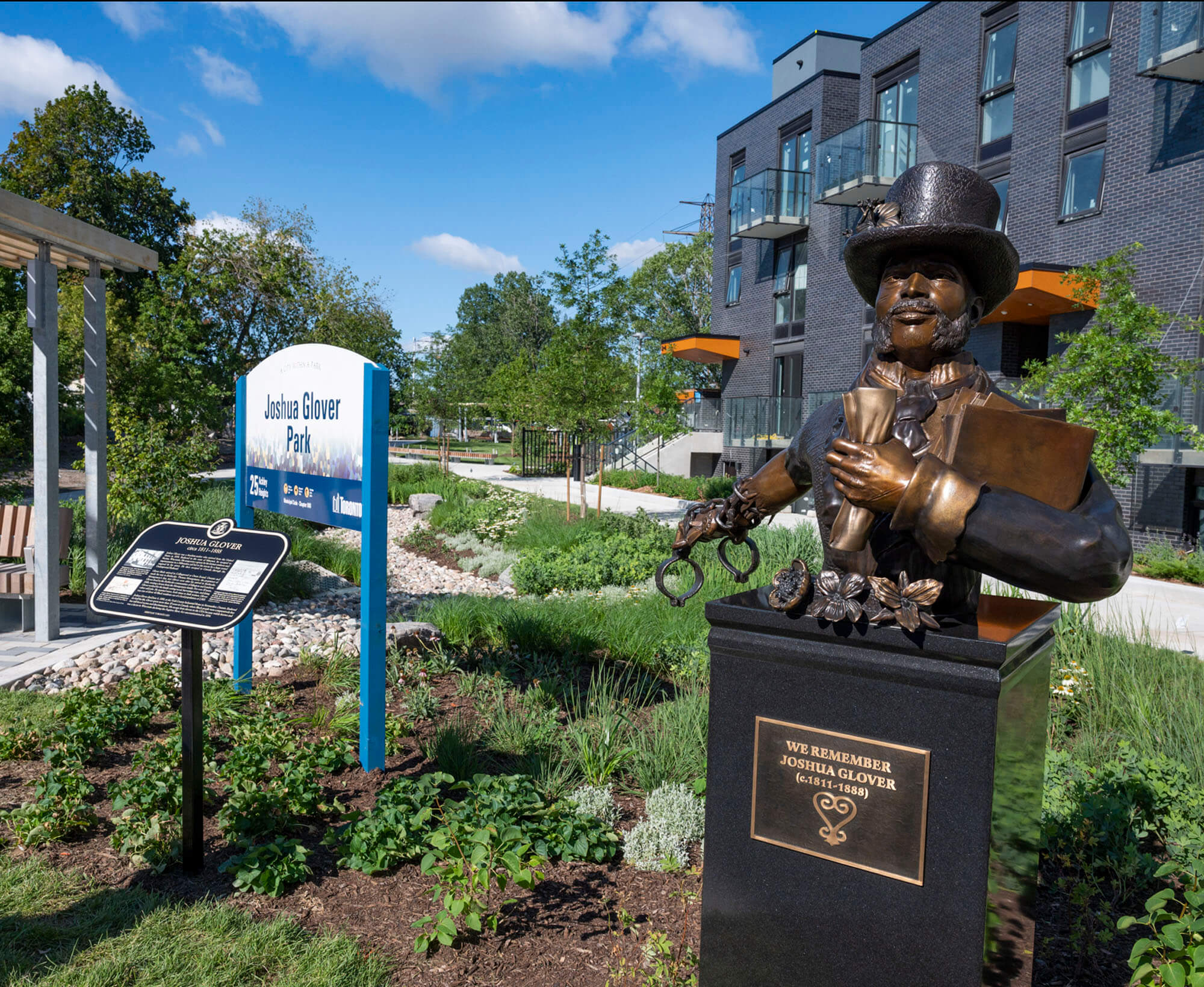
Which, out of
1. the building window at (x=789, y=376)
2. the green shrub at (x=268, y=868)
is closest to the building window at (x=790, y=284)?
the building window at (x=789, y=376)

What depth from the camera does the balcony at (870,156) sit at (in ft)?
63.4

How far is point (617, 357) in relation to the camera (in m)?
17.1

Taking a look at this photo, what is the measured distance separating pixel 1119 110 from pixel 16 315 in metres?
17.9

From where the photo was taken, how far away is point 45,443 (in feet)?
21.7

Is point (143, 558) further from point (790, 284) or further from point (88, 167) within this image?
point (88, 167)

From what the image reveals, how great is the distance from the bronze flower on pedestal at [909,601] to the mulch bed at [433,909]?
1487mm

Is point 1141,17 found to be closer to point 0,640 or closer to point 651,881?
point 651,881

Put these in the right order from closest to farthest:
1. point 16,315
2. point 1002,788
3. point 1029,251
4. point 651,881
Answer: point 1002,788, point 651,881, point 16,315, point 1029,251

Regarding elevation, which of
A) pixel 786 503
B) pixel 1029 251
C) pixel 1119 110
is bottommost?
pixel 786 503

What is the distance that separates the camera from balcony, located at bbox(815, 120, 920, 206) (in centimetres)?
1933

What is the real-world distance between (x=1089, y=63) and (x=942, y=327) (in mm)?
17011

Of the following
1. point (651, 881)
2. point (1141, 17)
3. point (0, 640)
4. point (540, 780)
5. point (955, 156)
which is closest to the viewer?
point (651, 881)

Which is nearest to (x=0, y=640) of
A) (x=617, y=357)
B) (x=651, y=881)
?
(x=651, y=881)

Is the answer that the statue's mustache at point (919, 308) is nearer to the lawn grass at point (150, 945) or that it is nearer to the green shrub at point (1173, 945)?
the green shrub at point (1173, 945)
